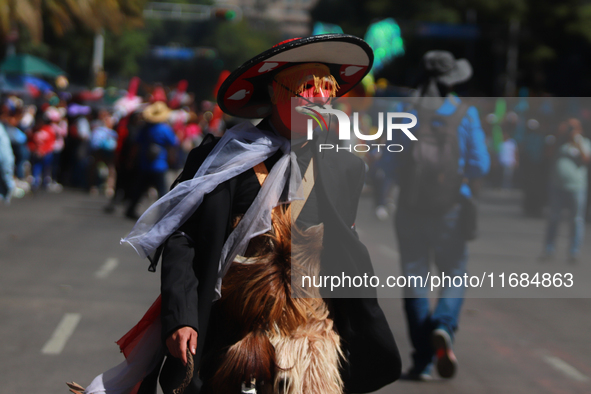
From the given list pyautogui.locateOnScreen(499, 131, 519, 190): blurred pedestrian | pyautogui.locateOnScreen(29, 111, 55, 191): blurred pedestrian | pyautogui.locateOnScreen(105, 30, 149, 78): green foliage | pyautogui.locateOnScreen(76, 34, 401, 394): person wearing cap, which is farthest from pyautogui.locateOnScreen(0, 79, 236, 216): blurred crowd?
pyautogui.locateOnScreen(105, 30, 149, 78): green foliage

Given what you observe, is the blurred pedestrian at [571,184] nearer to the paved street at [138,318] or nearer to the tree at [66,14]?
the paved street at [138,318]

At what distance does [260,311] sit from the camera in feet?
8.23

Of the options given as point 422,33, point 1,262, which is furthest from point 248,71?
point 422,33

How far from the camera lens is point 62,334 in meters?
5.77

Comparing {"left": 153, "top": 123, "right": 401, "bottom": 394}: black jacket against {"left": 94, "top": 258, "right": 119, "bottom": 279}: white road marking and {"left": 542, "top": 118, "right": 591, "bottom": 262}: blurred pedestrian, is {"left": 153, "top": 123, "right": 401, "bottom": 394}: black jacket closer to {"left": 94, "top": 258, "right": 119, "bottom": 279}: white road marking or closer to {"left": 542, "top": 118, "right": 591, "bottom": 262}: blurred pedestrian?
{"left": 94, "top": 258, "right": 119, "bottom": 279}: white road marking

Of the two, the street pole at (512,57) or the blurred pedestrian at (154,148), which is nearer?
the blurred pedestrian at (154,148)

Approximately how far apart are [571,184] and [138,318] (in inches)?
234

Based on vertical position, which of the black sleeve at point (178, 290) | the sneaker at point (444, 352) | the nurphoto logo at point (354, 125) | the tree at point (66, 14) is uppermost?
the tree at point (66, 14)

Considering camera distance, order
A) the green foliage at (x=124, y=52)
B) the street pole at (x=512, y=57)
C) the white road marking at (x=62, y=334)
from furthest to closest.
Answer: the green foliage at (x=124, y=52), the street pole at (x=512, y=57), the white road marking at (x=62, y=334)

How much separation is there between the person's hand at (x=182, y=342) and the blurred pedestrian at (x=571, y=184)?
301 inches

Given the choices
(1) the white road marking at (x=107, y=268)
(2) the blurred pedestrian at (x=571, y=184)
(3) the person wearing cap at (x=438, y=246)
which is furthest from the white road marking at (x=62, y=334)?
(2) the blurred pedestrian at (x=571, y=184)

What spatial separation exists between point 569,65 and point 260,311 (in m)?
38.7

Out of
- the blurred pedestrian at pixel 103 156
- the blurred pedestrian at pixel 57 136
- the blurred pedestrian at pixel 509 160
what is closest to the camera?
the blurred pedestrian at pixel 509 160

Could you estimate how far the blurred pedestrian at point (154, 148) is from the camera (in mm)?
12141
